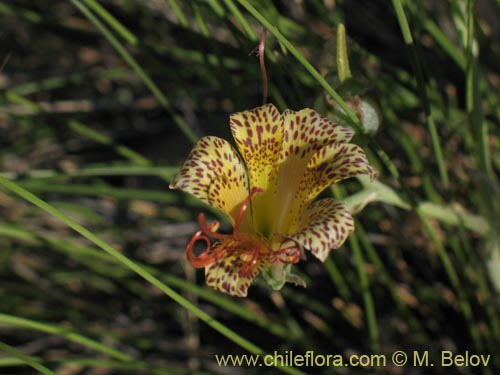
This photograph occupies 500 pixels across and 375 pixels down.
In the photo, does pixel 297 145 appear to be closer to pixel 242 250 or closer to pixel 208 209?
pixel 242 250

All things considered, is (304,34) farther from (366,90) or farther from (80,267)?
(80,267)

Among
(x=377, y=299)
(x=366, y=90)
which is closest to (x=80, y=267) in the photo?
(x=377, y=299)

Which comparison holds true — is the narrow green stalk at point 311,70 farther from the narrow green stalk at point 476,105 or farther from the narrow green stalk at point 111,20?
the narrow green stalk at point 111,20

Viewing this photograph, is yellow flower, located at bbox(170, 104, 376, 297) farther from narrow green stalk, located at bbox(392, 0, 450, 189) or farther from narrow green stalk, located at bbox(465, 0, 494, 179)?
narrow green stalk, located at bbox(465, 0, 494, 179)

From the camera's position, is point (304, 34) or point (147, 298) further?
point (147, 298)

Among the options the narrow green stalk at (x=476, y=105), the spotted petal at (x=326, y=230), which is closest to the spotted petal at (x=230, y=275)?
the spotted petal at (x=326, y=230)

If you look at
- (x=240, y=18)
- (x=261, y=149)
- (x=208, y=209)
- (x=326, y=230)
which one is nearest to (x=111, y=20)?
(x=240, y=18)
